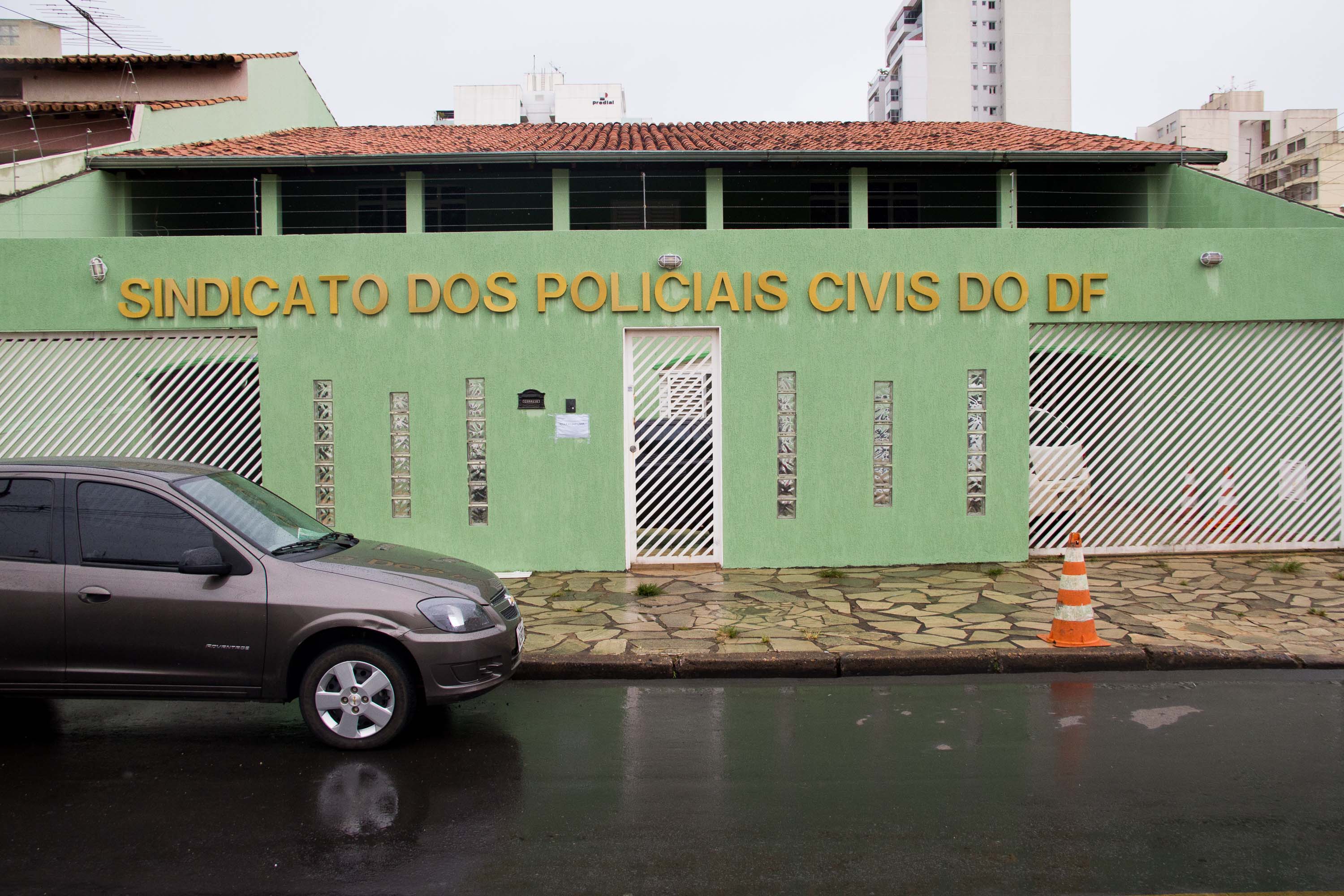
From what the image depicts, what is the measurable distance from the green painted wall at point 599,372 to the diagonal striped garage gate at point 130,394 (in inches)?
9.8

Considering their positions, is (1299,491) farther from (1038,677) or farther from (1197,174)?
(1038,677)

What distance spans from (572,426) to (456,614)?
14.8 ft

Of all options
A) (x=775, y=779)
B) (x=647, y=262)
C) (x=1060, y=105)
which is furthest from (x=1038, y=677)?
(x=1060, y=105)

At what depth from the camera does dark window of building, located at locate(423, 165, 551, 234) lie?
11.7 meters

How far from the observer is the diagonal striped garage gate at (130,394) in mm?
9500

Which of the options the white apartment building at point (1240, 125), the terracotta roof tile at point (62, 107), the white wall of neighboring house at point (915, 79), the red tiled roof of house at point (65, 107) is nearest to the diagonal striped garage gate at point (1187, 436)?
the red tiled roof of house at point (65, 107)

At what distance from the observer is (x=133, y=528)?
512 centimetres

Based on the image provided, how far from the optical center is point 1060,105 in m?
66.9

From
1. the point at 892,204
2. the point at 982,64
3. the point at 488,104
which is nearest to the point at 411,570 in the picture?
the point at 892,204

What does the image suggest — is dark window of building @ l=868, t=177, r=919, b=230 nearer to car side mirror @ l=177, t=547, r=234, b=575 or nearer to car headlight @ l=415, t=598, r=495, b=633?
car headlight @ l=415, t=598, r=495, b=633

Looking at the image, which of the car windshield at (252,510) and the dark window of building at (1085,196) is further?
the dark window of building at (1085,196)

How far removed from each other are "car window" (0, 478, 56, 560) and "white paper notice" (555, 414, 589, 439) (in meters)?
4.92

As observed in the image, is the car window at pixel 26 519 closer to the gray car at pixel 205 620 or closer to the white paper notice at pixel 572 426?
the gray car at pixel 205 620

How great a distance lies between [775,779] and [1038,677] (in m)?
2.68
